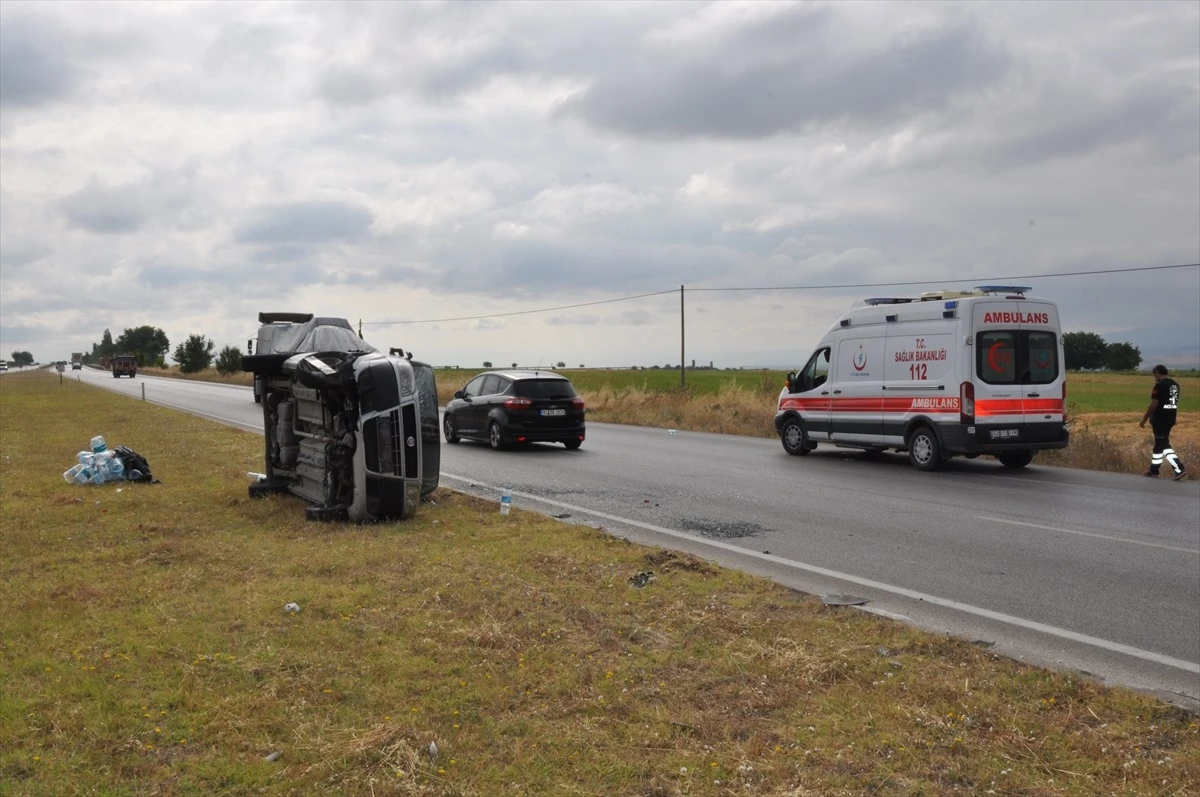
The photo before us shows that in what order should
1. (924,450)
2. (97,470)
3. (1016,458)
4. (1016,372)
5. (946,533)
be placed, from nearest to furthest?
1. (946,533)
2. (97,470)
3. (1016,372)
4. (924,450)
5. (1016,458)

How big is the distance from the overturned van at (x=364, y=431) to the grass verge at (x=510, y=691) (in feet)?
5.58

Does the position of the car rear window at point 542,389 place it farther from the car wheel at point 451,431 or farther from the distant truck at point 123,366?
the distant truck at point 123,366

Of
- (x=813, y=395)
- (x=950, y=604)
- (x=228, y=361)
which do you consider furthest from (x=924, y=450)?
(x=228, y=361)

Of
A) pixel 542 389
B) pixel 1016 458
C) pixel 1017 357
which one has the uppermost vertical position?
pixel 1017 357

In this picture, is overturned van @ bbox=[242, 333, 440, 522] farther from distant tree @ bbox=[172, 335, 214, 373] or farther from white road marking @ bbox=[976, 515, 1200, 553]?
distant tree @ bbox=[172, 335, 214, 373]

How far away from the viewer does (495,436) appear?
19453 mm

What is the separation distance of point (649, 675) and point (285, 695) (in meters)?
1.76

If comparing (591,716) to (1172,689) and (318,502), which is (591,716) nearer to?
(1172,689)

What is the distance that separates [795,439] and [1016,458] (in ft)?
12.9

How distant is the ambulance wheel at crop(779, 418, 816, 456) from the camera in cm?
1877

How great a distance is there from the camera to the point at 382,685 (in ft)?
16.1

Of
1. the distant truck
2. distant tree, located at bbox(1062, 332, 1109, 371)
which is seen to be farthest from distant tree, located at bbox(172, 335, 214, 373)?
distant tree, located at bbox(1062, 332, 1109, 371)

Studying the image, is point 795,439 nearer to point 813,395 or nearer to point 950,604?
point 813,395

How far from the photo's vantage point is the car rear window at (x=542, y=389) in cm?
1945
